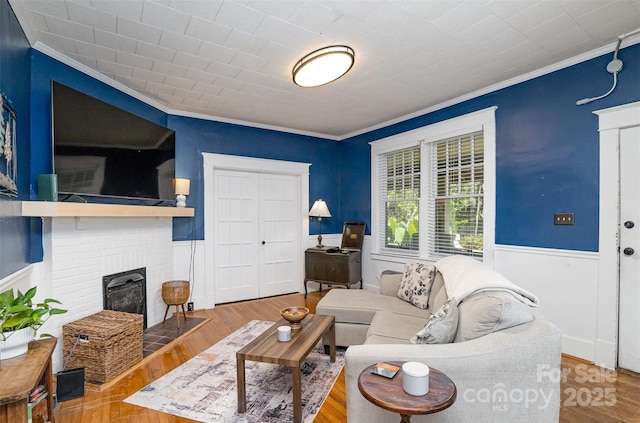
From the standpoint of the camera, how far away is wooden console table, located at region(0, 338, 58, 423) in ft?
4.25

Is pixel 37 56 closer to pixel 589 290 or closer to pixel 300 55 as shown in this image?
pixel 300 55

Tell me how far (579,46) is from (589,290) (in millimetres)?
2101

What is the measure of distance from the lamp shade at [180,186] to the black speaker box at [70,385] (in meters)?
2.24

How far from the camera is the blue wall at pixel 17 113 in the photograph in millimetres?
1908

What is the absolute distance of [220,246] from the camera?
4.60 metres

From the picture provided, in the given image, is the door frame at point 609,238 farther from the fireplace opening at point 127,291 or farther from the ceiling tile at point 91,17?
the fireplace opening at point 127,291

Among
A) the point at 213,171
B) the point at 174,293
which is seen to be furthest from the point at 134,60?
the point at 174,293

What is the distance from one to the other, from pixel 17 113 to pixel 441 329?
3178mm

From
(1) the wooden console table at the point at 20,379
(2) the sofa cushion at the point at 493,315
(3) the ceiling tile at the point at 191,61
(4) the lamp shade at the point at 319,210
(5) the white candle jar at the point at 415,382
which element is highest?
(3) the ceiling tile at the point at 191,61

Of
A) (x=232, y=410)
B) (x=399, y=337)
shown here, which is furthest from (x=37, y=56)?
(x=399, y=337)

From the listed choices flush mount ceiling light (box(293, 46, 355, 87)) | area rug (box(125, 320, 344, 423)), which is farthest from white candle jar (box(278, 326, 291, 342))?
flush mount ceiling light (box(293, 46, 355, 87))

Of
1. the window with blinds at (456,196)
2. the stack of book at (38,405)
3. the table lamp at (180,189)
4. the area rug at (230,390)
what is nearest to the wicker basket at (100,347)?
the area rug at (230,390)

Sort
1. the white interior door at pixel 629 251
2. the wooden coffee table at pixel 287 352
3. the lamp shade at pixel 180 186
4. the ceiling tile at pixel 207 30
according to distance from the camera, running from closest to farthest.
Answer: the wooden coffee table at pixel 287 352, the ceiling tile at pixel 207 30, the white interior door at pixel 629 251, the lamp shade at pixel 180 186

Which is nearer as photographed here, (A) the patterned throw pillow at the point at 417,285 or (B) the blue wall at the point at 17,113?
(B) the blue wall at the point at 17,113
